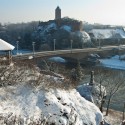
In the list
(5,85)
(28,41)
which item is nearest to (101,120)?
(5,85)

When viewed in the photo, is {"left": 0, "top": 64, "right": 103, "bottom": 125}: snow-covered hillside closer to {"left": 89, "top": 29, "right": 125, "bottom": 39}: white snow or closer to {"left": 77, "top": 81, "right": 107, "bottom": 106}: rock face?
{"left": 77, "top": 81, "right": 107, "bottom": 106}: rock face

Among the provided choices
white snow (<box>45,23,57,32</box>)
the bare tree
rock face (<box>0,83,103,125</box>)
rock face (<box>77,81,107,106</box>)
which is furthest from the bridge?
rock face (<box>0,83,103,125</box>)

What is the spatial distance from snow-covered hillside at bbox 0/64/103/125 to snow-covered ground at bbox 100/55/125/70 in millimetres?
64686

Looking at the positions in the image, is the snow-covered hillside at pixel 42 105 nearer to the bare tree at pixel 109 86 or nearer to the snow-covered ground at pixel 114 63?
the bare tree at pixel 109 86

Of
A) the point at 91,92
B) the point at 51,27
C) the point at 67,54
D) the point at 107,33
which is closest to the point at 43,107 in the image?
the point at 91,92

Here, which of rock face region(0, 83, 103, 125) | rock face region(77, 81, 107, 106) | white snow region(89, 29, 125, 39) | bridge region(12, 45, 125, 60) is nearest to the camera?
rock face region(0, 83, 103, 125)

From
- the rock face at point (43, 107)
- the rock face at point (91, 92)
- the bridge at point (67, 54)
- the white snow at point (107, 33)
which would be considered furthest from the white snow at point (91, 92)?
the white snow at point (107, 33)

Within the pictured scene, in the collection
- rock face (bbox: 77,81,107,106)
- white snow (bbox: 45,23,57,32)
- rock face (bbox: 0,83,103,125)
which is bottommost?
rock face (bbox: 77,81,107,106)

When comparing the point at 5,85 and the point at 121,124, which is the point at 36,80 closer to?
the point at 5,85

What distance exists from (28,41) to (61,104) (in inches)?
4440

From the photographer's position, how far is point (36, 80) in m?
25.0

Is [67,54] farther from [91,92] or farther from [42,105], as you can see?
[42,105]

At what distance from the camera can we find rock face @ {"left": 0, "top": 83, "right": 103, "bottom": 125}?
800 inches

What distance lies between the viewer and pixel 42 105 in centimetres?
2255
